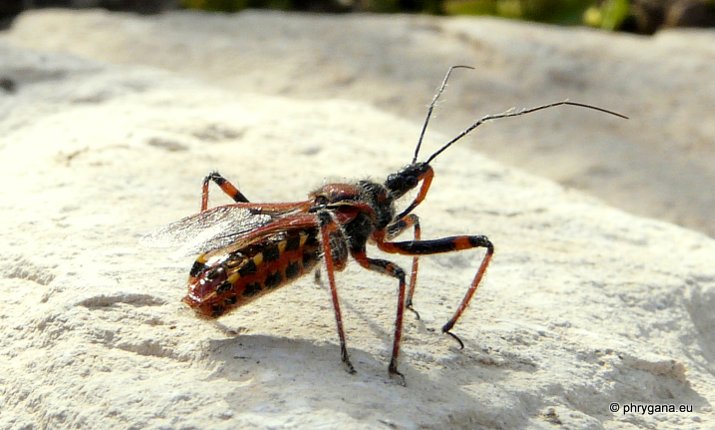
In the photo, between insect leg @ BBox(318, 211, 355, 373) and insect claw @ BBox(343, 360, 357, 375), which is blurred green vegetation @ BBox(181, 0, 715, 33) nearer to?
insect leg @ BBox(318, 211, 355, 373)

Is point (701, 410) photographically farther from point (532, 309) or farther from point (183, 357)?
point (183, 357)

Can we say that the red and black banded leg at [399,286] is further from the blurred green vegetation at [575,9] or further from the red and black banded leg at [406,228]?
the blurred green vegetation at [575,9]

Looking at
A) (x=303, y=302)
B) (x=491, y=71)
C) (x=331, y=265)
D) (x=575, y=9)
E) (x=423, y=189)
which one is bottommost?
(x=303, y=302)

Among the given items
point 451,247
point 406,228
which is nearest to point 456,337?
point 451,247

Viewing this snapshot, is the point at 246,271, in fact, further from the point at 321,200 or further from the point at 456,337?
the point at 456,337

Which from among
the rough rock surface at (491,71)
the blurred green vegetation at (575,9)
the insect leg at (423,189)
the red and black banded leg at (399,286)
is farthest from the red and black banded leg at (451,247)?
the blurred green vegetation at (575,9)

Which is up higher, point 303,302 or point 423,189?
point 423,189
